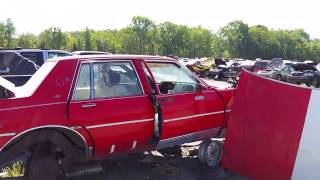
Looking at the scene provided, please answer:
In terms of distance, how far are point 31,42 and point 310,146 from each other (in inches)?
2943

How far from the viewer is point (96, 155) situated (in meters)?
5.88

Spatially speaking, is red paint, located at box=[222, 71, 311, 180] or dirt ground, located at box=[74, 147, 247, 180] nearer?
red paint, located at box=[222, 71, 311, 180]

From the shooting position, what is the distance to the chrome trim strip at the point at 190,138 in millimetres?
6434

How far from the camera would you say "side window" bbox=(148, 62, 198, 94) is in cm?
685

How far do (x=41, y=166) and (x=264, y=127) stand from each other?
2.74 m


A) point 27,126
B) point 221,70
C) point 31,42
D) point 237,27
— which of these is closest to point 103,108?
point 27,126

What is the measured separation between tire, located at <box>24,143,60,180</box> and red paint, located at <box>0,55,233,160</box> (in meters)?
0.45

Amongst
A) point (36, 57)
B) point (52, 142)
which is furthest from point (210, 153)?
point (36, 57)

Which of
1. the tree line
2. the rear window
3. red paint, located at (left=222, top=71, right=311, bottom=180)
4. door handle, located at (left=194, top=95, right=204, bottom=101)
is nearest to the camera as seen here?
red paint, located at (left=222, top=71, right=311, bottom=180)

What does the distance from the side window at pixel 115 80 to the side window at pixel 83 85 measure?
0.10 meters

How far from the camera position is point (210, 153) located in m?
6.82

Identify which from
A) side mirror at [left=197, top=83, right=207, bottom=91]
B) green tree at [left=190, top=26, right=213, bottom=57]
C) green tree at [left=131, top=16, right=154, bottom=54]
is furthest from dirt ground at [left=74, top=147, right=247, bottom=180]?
green tree at [left=190, top=26, right=213, bottom=57]

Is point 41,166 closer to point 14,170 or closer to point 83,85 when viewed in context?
point 83,85

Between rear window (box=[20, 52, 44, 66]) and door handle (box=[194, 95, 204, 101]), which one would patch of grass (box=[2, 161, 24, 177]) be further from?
rear window (box=[20, 52, 44, 66])
